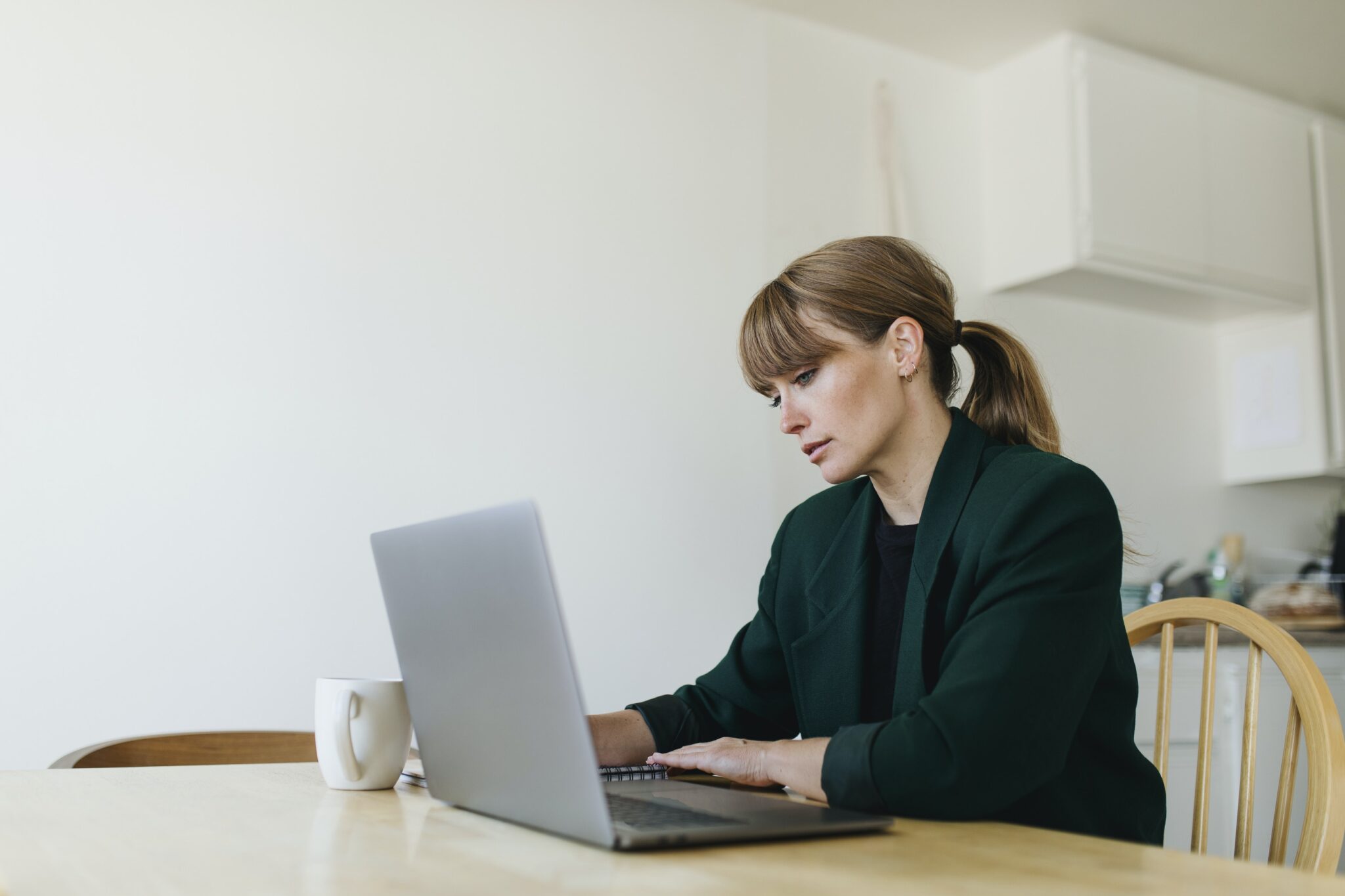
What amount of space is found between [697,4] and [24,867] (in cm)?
264

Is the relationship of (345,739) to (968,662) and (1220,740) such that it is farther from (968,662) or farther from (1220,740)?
(1220,740)

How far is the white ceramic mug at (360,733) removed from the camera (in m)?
1.03

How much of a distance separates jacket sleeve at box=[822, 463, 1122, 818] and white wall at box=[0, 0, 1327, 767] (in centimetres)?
155

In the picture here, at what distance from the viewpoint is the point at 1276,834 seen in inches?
43.0

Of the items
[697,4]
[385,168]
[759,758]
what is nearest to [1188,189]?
[697,4]

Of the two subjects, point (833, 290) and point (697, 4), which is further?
point (697, 4)

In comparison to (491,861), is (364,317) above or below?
above

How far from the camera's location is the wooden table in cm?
63

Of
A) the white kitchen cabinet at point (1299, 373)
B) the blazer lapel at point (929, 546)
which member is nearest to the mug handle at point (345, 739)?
the blazer lapel at point (929, 546)

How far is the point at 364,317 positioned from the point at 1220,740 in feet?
7.32

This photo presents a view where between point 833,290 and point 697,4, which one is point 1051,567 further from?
point 697,4

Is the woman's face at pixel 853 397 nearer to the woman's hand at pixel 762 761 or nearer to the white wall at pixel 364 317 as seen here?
the woman's hand at pixel 762 761

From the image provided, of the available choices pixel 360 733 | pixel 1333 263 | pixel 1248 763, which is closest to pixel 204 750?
pixel 360 733

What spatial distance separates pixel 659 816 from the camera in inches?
31.2
